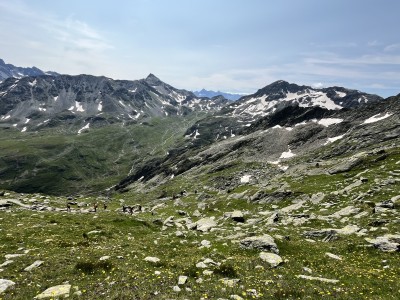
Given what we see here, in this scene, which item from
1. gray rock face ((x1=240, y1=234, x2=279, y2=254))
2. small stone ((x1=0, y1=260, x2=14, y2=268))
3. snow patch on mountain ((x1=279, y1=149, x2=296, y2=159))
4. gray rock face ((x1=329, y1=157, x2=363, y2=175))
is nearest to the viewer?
small stone ((x1=0, y1=260, x2=14, y2=268))

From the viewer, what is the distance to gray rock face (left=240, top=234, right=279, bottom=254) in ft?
84.3

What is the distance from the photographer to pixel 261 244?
26297 mm

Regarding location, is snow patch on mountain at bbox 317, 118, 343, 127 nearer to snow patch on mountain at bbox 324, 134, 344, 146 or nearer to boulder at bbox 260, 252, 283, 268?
snow patch on mountain at bbox 324, 134, 344, 146

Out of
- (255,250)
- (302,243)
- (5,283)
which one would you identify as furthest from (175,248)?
(5,283)

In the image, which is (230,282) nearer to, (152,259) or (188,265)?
(188,265)

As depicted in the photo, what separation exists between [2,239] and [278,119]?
17741 centimetres

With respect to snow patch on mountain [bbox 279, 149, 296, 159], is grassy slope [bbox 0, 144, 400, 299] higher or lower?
higher

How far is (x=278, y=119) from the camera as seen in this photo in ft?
628

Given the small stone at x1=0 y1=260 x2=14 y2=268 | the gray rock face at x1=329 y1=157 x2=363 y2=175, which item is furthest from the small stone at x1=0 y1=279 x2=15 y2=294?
the gray rock face at x1=329 y1=157 x2=363 y2=175

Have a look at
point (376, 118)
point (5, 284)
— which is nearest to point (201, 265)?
point (5, 284)

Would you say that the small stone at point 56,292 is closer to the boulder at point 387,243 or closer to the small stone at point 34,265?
the small stone at point 34,265

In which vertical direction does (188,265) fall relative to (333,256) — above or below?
above

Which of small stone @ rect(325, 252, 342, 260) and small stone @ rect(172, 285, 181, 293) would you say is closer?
small stone @ rect(172, 285, 181, 293)

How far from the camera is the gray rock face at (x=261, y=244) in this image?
25.7 metres
